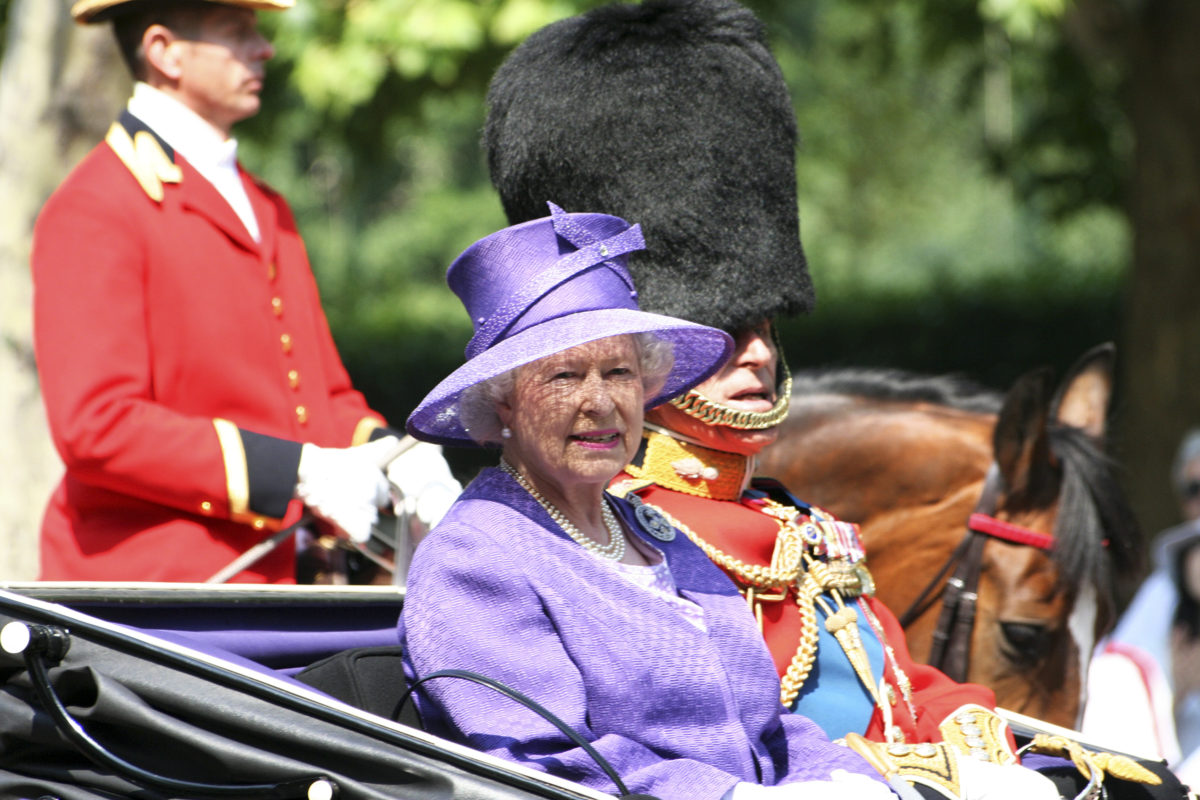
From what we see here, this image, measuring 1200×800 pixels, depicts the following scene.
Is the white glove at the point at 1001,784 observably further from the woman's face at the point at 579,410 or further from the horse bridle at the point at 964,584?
the horse bridle at the point at 964,584

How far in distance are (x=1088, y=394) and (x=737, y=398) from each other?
1.54m

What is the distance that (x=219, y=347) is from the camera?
9.98 ft

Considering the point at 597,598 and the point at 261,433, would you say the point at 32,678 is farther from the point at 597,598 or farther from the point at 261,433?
the point at 261,433

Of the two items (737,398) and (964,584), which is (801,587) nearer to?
(737,398)

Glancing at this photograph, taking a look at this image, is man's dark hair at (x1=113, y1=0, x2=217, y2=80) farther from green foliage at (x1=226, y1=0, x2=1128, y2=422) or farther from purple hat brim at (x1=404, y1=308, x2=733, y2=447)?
Answer: purple hat brim at (x1=404, y1=308, x2=733, y2=447)

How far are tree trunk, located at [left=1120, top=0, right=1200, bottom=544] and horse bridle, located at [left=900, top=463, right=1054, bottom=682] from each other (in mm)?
4841

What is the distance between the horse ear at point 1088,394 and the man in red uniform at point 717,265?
1207mm

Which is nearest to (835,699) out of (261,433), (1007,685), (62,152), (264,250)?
(1007,685)

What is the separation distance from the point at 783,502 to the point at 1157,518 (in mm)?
5777

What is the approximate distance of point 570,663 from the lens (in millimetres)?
2086

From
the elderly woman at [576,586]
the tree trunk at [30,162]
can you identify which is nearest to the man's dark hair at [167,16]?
the elderly woman at [576,586]

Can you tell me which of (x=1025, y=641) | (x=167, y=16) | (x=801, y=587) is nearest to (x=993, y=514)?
(x=1025, y=641)

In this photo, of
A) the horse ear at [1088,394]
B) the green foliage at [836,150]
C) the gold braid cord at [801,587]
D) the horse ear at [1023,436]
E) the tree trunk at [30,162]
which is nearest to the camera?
the gold braid cord at [801,587]

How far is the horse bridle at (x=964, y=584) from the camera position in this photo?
353 centimetres
